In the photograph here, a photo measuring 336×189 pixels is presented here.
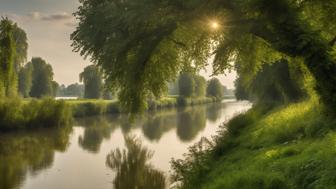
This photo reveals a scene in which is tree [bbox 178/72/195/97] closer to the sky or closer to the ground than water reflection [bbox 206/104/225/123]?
closer to the sky

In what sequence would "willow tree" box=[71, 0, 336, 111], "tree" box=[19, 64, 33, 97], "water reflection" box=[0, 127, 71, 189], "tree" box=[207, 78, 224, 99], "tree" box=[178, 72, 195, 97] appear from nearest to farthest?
"willow tree" box=[71, 0, 336, 111] < "water reflection" box=[0, 127, 71, 189] < "tree" box=[19, 64, 33, 97] < "tree" box=[178, 72, 195, 97] < "tree" box=[207, 78, 224, 99]

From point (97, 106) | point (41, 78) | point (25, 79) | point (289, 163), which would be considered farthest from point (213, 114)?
point (289, 163)

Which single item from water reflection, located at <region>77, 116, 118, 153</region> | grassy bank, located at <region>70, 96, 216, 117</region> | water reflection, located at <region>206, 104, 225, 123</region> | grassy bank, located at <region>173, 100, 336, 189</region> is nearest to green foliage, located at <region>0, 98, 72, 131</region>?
water reflection, located at <region>77, 116, 118, 153</region>

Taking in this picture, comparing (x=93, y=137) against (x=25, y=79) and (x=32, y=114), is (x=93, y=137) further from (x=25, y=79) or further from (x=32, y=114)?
(x=25, y=79)

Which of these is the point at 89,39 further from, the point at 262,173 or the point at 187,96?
the point at 187,96

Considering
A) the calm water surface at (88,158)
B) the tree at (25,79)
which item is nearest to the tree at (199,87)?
the tree at (25,79)

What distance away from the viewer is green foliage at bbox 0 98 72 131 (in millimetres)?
32969

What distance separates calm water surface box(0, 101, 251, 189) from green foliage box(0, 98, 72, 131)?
6.47 ft

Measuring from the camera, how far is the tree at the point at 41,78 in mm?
73125

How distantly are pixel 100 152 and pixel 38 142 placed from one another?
23.5ft

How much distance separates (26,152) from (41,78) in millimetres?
52090

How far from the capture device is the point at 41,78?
73.1m

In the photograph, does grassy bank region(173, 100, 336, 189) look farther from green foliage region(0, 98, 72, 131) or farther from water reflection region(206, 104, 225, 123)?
water reflection region(206, 104, 225, 123)

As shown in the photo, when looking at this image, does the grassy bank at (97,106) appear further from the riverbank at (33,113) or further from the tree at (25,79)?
the tree at (25,79)
